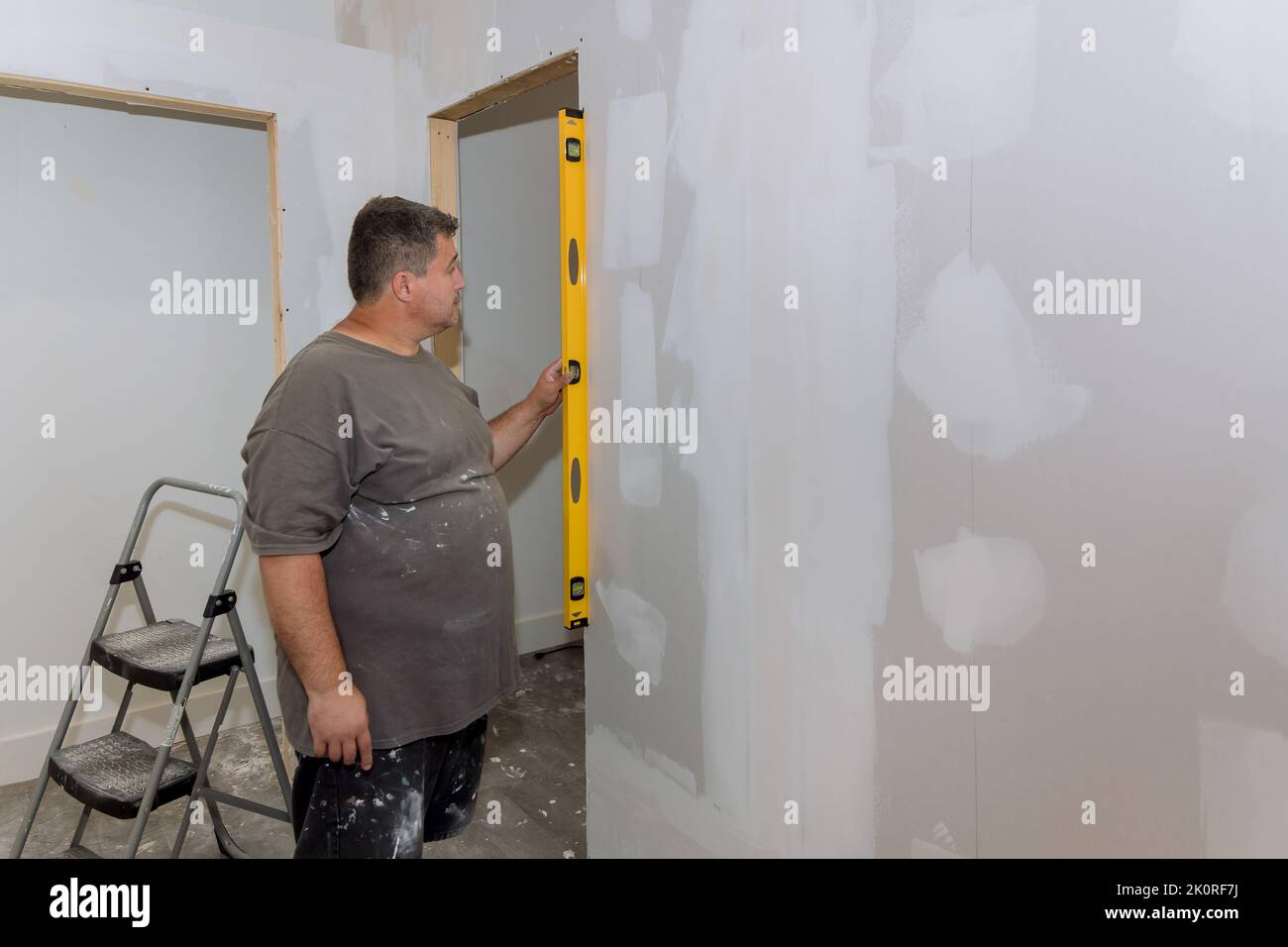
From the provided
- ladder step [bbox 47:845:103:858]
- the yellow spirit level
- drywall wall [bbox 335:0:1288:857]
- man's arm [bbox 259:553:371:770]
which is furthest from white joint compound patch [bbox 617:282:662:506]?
ladder step [bbox 47:845:103:858]

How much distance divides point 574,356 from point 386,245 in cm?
57

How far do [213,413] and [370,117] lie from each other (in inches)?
50.3

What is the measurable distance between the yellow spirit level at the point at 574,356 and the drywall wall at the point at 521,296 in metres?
1.59

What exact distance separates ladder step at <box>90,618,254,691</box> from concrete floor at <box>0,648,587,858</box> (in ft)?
2.08

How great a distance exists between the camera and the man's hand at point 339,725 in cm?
153

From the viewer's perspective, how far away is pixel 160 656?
2.31 metres

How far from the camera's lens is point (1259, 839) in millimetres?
1215

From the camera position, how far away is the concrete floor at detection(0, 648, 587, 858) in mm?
2549

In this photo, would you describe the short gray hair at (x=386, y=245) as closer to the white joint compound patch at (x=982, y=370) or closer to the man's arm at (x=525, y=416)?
the man's arm at (x=525, y=416)

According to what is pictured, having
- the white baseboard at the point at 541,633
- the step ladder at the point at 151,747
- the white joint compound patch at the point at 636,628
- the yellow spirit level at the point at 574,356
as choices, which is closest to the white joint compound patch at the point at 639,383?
the yellow spirit level at the point at 574,356
